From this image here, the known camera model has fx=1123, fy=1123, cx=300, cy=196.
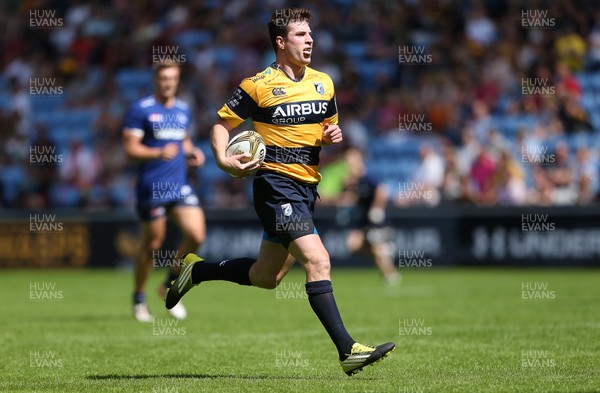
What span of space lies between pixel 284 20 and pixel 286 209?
4.45ft

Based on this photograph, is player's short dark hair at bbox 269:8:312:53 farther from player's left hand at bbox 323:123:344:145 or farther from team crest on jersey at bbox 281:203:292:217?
team crest on jersey at bbox 281:203:292:217

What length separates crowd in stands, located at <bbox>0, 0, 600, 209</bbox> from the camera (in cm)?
2222

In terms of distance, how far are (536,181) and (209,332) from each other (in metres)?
11.8

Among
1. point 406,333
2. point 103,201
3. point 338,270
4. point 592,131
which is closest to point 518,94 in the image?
point 592,131

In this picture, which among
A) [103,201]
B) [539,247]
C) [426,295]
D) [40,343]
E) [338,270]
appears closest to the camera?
[40,343]

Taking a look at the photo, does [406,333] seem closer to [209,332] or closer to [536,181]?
[209,332]

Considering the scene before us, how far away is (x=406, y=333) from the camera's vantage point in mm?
10891

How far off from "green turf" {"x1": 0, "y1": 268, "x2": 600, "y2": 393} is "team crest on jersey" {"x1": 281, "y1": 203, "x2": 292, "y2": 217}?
1.14m

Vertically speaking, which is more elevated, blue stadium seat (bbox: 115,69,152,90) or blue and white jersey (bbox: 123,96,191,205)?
blue stadium seat (bbox: 115,69,152,90)

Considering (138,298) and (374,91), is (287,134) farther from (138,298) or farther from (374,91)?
(374,91)

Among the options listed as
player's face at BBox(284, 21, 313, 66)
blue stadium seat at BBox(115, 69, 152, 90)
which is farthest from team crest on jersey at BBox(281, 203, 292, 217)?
blue stadium seat at BBox(115, 69, 152, 90)

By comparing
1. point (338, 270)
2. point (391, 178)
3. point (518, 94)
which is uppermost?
point (518, 94)

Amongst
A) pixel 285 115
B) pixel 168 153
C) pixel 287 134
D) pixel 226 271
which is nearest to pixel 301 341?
pixel 226 271

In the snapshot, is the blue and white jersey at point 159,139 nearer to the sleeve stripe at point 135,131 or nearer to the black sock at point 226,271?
the sleeve stripe at point 135,131
